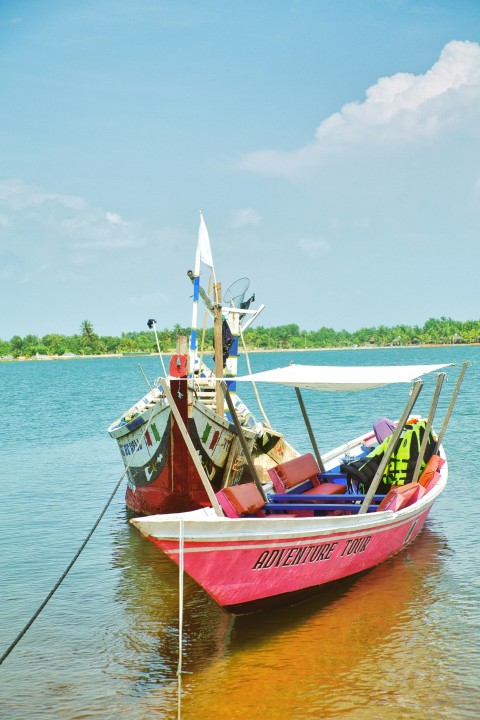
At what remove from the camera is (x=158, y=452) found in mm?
12781

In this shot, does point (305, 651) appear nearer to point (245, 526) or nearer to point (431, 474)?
point (245, 526)

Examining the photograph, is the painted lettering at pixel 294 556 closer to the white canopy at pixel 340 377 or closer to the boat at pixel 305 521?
the boat at pixel 305 521

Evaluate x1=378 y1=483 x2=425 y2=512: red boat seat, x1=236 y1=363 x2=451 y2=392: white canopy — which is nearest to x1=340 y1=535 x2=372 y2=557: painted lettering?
x1=378 y1=483 x2=425 y2=512: red boat seat

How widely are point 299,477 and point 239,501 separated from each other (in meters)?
2.20

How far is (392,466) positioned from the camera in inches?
460

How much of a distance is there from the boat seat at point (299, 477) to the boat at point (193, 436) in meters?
0.69

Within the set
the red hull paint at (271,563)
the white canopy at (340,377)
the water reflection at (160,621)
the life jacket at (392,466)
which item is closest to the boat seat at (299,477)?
the life jacket at (392,466)

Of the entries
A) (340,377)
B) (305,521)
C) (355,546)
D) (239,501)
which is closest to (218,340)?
(340,377)

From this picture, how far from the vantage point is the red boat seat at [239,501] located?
9.30 meters

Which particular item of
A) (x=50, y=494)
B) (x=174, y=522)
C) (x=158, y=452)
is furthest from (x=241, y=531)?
(x=50, y=494)

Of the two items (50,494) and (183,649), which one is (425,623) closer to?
(183,649)

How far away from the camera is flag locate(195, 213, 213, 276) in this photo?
14.3 meters

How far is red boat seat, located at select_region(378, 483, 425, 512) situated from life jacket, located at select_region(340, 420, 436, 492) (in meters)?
0.75

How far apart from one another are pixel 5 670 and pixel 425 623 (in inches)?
179
